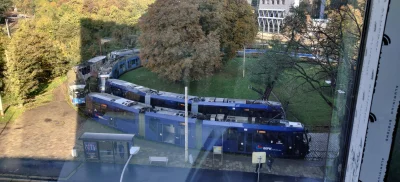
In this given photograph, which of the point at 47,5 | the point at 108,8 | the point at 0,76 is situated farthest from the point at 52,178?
the point at 108,8

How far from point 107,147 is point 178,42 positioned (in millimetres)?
2137

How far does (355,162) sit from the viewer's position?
1.80 feet

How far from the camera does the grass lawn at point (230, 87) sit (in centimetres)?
378

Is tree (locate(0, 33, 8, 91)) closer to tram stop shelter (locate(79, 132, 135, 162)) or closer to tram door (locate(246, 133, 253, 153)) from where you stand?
tram stop shelter (locate(79, 132, 135, 162))

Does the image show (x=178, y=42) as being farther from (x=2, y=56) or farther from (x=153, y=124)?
(x=2, y=56)

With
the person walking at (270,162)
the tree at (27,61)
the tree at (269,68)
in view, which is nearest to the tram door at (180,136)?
the person walking at (270,162)

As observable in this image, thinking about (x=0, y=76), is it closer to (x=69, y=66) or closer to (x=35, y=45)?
(x=35, y=45)

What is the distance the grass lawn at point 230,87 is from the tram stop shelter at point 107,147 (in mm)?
1648

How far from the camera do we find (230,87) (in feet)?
15.9

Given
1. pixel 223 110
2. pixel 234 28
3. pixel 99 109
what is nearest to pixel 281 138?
pixel 223 110

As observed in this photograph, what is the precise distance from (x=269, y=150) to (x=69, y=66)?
324 cm

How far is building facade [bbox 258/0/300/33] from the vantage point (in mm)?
3027

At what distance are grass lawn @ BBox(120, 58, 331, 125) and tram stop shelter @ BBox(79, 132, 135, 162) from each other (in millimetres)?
1648

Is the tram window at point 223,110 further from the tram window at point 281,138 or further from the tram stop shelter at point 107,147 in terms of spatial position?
the tram stop shelter at point 107,147
